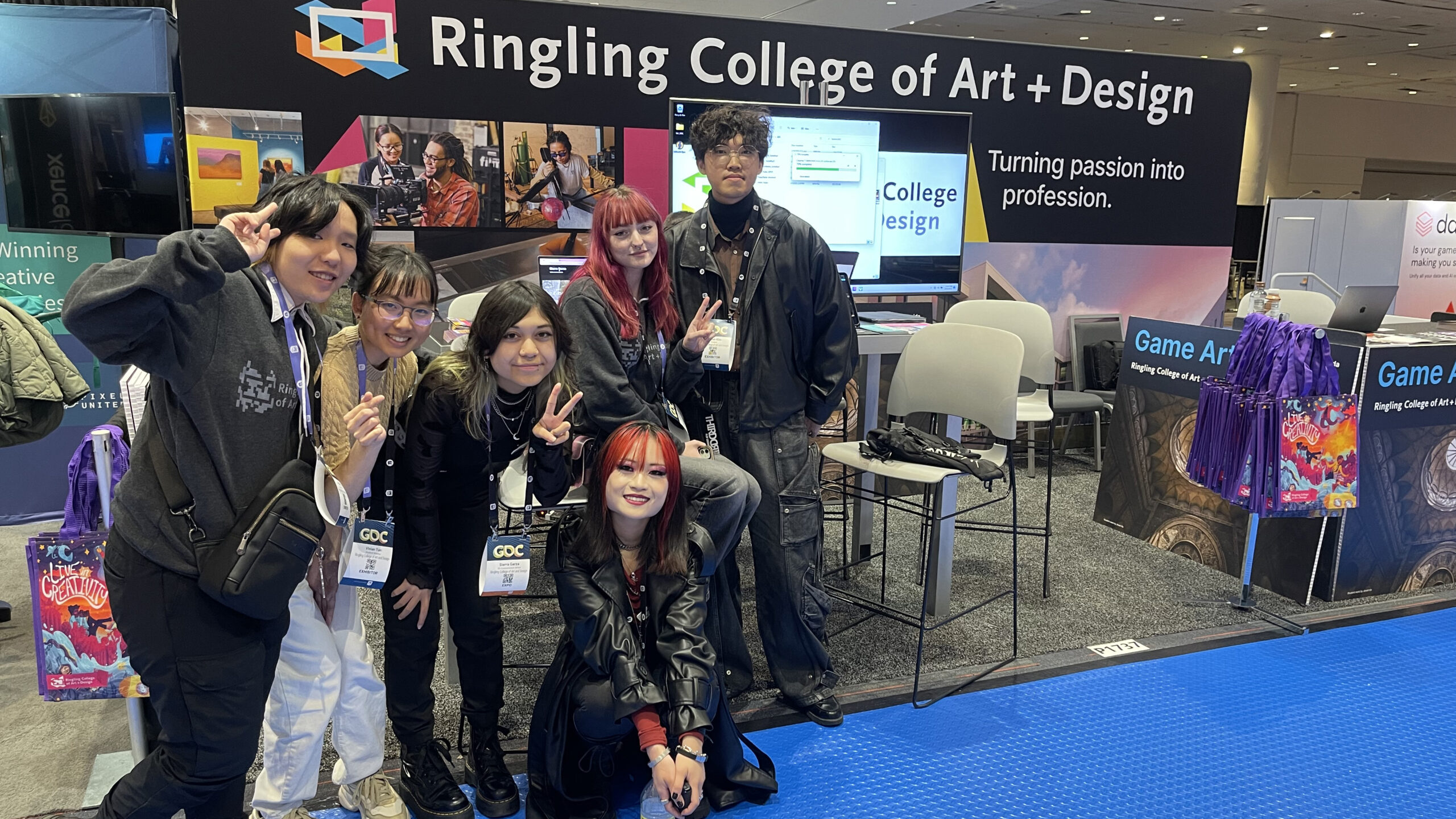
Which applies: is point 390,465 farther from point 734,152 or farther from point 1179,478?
point 1179,478

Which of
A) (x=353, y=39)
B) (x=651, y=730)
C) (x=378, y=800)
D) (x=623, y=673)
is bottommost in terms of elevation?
(x=378, y=800)

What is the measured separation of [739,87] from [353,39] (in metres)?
1.92

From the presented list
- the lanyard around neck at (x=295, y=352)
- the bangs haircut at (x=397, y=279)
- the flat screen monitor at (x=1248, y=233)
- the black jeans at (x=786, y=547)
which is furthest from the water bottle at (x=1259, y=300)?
the flat screen monitor at (x=1248, y=233)

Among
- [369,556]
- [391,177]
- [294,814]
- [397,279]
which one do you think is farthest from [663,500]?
[391,177]

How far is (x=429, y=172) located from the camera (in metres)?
4.54

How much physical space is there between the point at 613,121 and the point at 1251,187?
11.7 metres

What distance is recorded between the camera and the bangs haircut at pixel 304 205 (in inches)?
61.3

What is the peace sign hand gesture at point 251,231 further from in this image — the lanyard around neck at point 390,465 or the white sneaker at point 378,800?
the white sneaker at point 378,800

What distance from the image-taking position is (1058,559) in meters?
4.04

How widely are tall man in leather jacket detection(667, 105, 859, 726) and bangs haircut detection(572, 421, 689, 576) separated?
439mm

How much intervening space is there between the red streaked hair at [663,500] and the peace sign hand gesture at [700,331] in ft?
0.96

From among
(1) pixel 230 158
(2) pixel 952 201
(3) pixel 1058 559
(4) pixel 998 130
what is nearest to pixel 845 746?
(3) pixel 1058 559

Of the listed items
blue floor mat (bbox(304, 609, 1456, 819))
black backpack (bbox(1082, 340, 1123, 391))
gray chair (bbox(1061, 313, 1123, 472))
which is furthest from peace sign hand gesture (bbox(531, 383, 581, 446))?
black backpack (bbox(1082, 340, 1123, 391))

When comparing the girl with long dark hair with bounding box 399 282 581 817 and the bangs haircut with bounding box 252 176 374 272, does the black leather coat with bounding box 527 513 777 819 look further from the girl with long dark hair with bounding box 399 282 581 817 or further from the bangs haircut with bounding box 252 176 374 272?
the bangs haircut with bounding box 252 176 374 272
